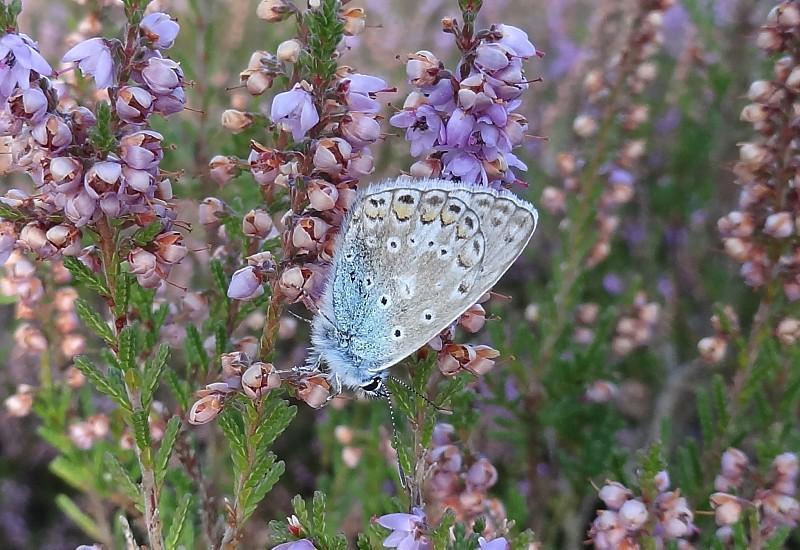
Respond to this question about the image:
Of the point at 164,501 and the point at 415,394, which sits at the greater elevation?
the point at 415,394

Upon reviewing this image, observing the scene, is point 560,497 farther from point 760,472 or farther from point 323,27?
point 323,27

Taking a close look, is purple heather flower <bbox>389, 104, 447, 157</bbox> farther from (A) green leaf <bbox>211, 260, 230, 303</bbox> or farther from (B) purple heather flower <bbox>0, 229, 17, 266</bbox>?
(B) purple heather flower <bbox>0, 229, 17, 266</bbox>

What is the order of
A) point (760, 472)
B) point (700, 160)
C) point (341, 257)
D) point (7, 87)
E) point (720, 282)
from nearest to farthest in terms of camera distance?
point (7, 87)
point (341, 257)
point (760, 472)
point (720, 282)
point (700, 160)

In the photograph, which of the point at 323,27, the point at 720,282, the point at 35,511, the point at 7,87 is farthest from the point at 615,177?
the point at 35,511

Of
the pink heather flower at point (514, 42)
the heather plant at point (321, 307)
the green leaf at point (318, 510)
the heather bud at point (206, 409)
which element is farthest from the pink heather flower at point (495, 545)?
the pink heather flower at point (514, 42)

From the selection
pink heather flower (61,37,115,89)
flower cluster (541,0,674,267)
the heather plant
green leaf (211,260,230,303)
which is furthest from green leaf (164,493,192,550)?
flower cluster (541,0,674,267)

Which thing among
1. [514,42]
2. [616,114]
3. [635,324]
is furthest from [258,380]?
[635,324]
